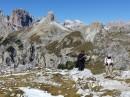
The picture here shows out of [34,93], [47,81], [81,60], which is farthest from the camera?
[81,60]

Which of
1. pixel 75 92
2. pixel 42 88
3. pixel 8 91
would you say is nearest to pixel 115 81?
pixel 75 92

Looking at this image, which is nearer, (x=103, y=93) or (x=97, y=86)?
(x=103, y=93)

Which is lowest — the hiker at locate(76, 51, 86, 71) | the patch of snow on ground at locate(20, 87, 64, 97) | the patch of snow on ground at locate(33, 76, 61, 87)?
the patch of snow on ground at locate(20, 87, 64, 97)

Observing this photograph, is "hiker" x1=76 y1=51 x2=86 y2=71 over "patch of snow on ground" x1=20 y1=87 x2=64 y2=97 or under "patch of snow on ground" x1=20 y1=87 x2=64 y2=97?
over

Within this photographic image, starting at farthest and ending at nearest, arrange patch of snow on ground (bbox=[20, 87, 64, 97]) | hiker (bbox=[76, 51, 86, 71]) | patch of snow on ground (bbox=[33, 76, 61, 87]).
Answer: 1. hiker (bbox=[76, 51, 86, 71])
2. patch of snow on ground (bbox=[33, 76, 61, 87])
3. patch of snow on ground (bbox=[20, 87, 64, 97])

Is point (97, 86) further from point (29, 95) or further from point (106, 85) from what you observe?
point (29, 95)

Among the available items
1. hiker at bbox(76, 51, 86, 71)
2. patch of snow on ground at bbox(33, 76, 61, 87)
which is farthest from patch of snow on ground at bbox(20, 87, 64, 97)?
hiker at bbox(76, 51, 86, 71)

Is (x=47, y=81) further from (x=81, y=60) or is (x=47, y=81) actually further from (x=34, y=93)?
(x=34, y=93)

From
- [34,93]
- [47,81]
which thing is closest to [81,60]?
[47,81]

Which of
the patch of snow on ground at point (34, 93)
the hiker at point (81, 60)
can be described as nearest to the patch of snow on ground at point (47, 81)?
the hiker at point (81, 60)

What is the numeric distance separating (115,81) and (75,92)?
8.73 metres

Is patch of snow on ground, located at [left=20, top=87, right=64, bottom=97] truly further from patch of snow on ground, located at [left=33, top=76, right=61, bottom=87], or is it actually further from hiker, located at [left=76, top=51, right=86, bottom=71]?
hiker, located at [left=76, top=51, right=86, bottom=71]

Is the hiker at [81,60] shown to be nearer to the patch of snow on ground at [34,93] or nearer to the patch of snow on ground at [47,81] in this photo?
the patch of snow on ground at [47,81]

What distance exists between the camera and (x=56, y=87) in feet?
210
